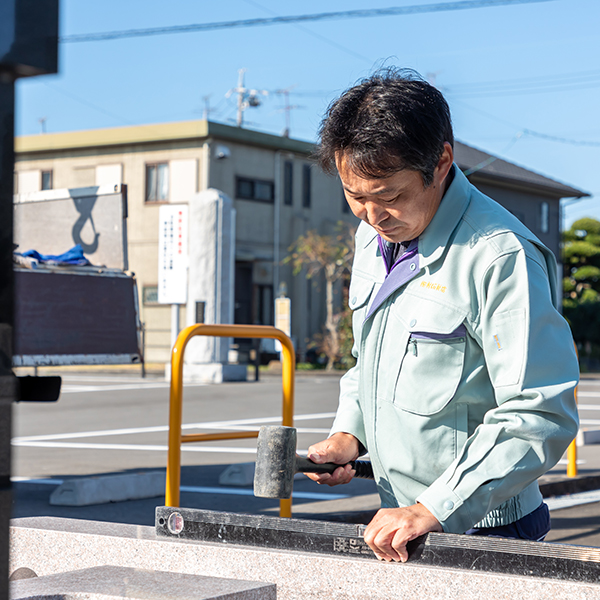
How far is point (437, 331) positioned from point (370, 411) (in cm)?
31

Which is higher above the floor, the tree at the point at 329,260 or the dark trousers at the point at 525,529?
the tree at the point at 329,260

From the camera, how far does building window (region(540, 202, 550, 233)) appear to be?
44.1 meters

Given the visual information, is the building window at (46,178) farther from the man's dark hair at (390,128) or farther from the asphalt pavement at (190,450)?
the man's dark hair at (390,128)

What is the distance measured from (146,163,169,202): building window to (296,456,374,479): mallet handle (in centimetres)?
2840

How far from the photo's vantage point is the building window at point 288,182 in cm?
3191

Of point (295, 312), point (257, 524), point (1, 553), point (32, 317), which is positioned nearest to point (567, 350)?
point (257, 524)

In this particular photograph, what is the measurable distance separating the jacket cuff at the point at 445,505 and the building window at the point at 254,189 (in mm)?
28953

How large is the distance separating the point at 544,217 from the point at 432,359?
44.1 meters

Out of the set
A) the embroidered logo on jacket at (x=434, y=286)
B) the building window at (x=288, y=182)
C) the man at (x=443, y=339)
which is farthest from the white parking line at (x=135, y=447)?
the building window at (x=288, y=182)

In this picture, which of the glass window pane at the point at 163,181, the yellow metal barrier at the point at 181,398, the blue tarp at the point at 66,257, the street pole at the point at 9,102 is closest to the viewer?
the street pole at the point at 9,102

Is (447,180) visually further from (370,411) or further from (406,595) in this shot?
(406,595)

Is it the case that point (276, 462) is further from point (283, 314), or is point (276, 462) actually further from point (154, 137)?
point (154, 137)

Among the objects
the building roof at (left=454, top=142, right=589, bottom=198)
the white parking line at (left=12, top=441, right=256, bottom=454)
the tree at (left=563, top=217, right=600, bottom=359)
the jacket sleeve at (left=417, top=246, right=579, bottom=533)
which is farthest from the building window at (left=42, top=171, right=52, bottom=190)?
the jacket sleeve at (left=417, top=246, right=579, bottom=533)

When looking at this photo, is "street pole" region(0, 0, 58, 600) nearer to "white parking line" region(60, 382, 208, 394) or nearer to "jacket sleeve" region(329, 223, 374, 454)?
"jacket sleeve" region(329, 223, 374, 454)
